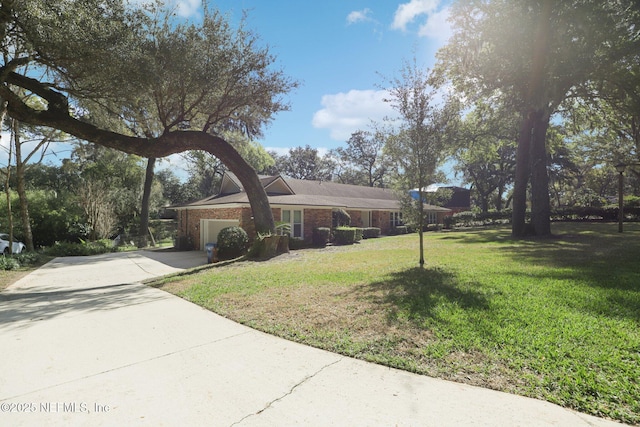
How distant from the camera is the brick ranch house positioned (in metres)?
17.4

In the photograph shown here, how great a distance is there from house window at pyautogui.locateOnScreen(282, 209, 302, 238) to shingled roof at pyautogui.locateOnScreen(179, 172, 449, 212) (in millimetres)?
727

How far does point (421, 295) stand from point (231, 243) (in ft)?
30.5

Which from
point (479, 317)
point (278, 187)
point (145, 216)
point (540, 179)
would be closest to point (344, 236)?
point (278, 187)

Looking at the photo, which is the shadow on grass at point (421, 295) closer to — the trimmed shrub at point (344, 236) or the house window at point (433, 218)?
the trimmed shrub at point (344, 236)

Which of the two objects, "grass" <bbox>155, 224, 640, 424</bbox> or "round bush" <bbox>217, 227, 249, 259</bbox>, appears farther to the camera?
"round bush" <bbox>217, 227, 249, 259</bbox>

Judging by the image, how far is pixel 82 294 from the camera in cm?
798

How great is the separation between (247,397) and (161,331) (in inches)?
104

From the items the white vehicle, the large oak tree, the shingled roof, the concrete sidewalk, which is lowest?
the concrete sidewalk

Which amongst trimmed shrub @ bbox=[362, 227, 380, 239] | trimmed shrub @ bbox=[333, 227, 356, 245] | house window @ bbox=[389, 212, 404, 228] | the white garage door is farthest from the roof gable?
house window @ bbox=[389, 212, 404, 228]

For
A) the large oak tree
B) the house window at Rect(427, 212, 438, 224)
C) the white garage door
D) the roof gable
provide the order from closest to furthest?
the large oak tree → the white garage door → the roof gable → the house window at Rect(427, 212, 438, 224)

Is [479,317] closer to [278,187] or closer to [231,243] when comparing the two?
[231,243]

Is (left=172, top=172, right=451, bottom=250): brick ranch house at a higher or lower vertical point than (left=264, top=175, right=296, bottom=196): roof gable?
lower

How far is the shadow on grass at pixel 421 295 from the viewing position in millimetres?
5120

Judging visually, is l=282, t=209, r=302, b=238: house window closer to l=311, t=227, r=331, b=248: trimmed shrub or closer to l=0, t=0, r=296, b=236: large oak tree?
l=311, t=227, r=331, b=248: trimmed shrub
